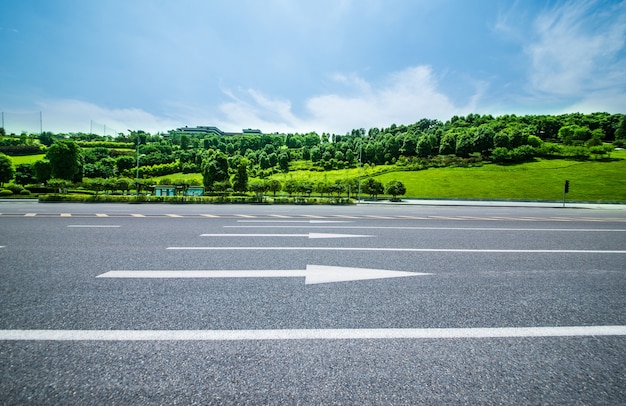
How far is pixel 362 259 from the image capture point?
5738 mm

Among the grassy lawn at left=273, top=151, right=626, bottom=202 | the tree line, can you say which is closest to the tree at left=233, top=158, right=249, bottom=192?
the tree line

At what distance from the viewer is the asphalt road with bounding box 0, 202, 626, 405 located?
2.01 meters

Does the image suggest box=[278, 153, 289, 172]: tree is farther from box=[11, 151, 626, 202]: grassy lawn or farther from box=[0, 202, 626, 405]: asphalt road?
box=[0, 202, 626, 405]: asphalt road

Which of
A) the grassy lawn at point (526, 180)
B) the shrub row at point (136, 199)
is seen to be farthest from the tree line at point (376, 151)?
the shrub row at point (136, 199)

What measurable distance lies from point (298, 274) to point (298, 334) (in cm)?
191

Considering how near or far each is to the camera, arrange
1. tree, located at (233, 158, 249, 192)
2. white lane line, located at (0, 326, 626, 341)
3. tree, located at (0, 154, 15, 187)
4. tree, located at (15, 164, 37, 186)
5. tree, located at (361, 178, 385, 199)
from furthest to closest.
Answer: tree, located at (15, 164, 37, 186) < tree, located at (0, 154, 15, 187) < tree, located at (361, 178, 385, 199) < tree, located at (233, 158, 249, 192) < white lane line, located at (0, 326, 626, 341)

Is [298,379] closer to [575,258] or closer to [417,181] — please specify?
[575,258]

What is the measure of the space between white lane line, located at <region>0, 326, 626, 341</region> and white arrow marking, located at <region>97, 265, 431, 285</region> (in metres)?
1.56

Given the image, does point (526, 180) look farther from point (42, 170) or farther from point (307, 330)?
point (42, 170)

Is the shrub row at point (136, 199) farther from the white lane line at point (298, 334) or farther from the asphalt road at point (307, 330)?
the white lane line at point (298, 334)

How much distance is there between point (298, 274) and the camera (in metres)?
4.68

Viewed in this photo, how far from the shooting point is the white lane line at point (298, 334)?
8.81 feet

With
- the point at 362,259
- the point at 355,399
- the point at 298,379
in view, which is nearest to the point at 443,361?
the point at 355,399

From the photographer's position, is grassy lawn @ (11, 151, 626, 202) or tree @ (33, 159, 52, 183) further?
tree @ (33, 159, 52, 183)
